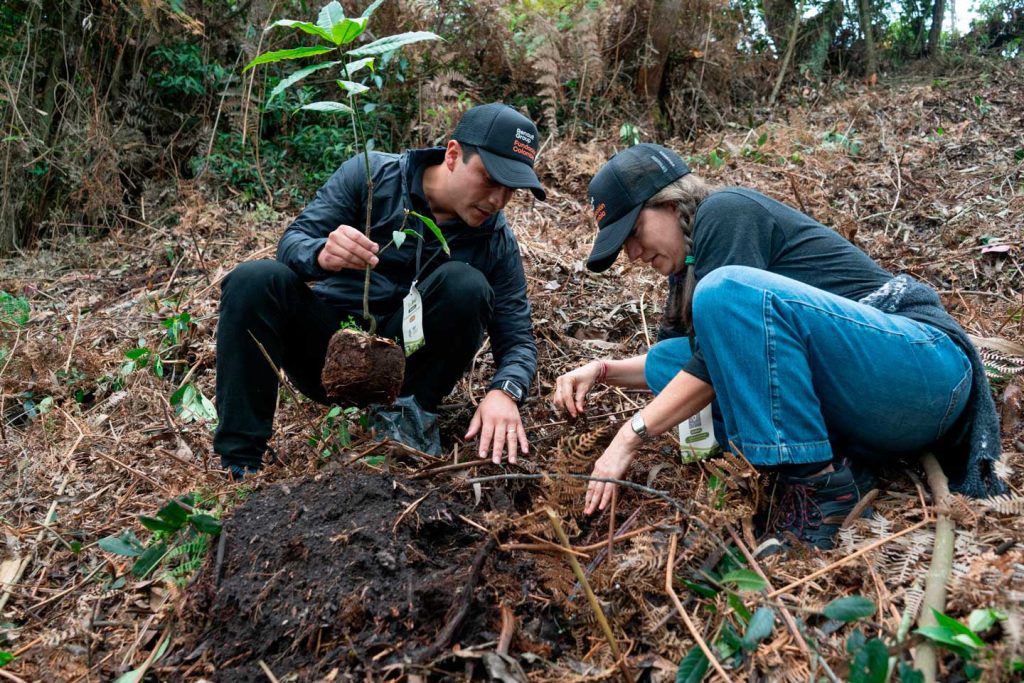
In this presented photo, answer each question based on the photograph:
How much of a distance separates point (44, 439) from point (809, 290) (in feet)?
10.8

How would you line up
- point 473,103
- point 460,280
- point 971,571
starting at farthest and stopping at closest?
point 473,103 < point 460,280 < point 971,571

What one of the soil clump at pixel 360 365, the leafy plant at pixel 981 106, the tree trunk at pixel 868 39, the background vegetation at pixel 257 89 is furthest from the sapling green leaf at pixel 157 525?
the tree trunk at pixel 868 39

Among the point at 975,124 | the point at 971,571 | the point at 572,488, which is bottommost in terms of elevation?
the point at 572,488

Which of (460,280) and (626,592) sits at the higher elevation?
(460,280)

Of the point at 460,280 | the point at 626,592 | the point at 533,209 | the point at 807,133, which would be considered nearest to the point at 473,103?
the point at 533,209

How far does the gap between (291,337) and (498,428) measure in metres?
0.89

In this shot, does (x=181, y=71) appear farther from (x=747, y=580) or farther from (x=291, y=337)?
(x=747, y=580)

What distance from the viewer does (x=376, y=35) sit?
5801 millimetres

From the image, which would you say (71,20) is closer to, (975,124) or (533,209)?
(533,209)

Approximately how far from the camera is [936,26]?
8148mm

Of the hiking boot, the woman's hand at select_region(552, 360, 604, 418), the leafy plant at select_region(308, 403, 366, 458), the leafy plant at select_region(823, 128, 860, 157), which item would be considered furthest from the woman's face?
the leafy plant at select_region(823, 128, 860, 157)

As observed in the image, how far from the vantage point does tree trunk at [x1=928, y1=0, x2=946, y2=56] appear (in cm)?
810

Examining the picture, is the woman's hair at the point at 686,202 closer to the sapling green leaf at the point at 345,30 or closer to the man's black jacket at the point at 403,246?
the man's black jacket at the point at 403,246

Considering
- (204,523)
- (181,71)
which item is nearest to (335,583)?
(204,523)
